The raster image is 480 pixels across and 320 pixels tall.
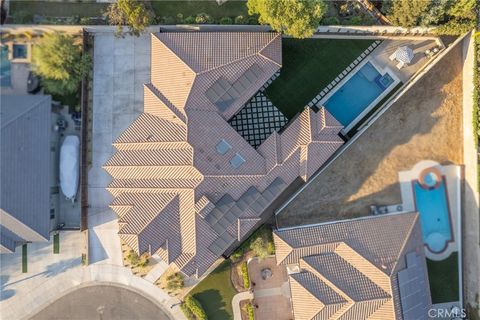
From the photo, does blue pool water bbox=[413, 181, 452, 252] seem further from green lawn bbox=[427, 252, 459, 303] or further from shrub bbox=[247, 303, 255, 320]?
shrub bbox=[247, 303, 255, 320]

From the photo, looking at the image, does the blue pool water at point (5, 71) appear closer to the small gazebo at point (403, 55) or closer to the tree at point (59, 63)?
the tree at point (59, 63)

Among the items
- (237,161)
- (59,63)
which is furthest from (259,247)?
(59,63)

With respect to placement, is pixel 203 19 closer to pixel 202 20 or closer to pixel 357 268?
pixel 202 20

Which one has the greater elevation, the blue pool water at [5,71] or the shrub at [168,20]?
the shrub at [168,20]

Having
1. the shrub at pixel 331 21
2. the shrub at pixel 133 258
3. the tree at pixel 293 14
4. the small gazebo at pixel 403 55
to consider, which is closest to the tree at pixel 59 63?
the shrub at pixel 133 258

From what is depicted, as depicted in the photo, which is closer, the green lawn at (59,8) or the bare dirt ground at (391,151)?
the green lawn at (59,8)
